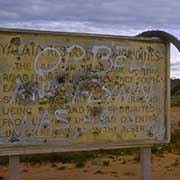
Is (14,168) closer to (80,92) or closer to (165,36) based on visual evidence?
(80,92)

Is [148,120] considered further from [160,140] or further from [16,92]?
[16,92]

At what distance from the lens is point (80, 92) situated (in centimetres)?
868

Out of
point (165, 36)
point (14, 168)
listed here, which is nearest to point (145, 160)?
point (165, 36)

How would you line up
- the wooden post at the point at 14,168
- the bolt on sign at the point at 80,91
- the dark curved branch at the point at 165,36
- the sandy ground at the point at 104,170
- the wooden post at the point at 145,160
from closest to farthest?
the bolt on sign at the point at 80,91 → the wooden post at the point at 14,168 → the dark curved branch at the point at 165,36 → the wooden post at the point at 145,160 → the sandy ground at the point at 104,170

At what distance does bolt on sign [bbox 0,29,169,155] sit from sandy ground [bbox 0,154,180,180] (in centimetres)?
281

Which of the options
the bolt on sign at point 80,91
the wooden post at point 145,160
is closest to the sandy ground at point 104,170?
the wooden post at point 145,160

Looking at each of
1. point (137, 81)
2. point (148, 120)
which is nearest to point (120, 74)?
point (137, 81)

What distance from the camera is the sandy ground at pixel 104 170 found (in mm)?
11859

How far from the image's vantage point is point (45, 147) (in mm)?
8430

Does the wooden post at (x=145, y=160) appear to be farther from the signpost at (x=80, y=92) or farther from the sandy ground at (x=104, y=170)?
the sandy ground at (x=104, y=170)

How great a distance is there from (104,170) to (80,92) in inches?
179

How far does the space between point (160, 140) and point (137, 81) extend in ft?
3.55

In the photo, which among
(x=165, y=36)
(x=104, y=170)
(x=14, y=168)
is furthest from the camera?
(x=104, y=170)

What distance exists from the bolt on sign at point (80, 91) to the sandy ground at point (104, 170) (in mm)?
2807
